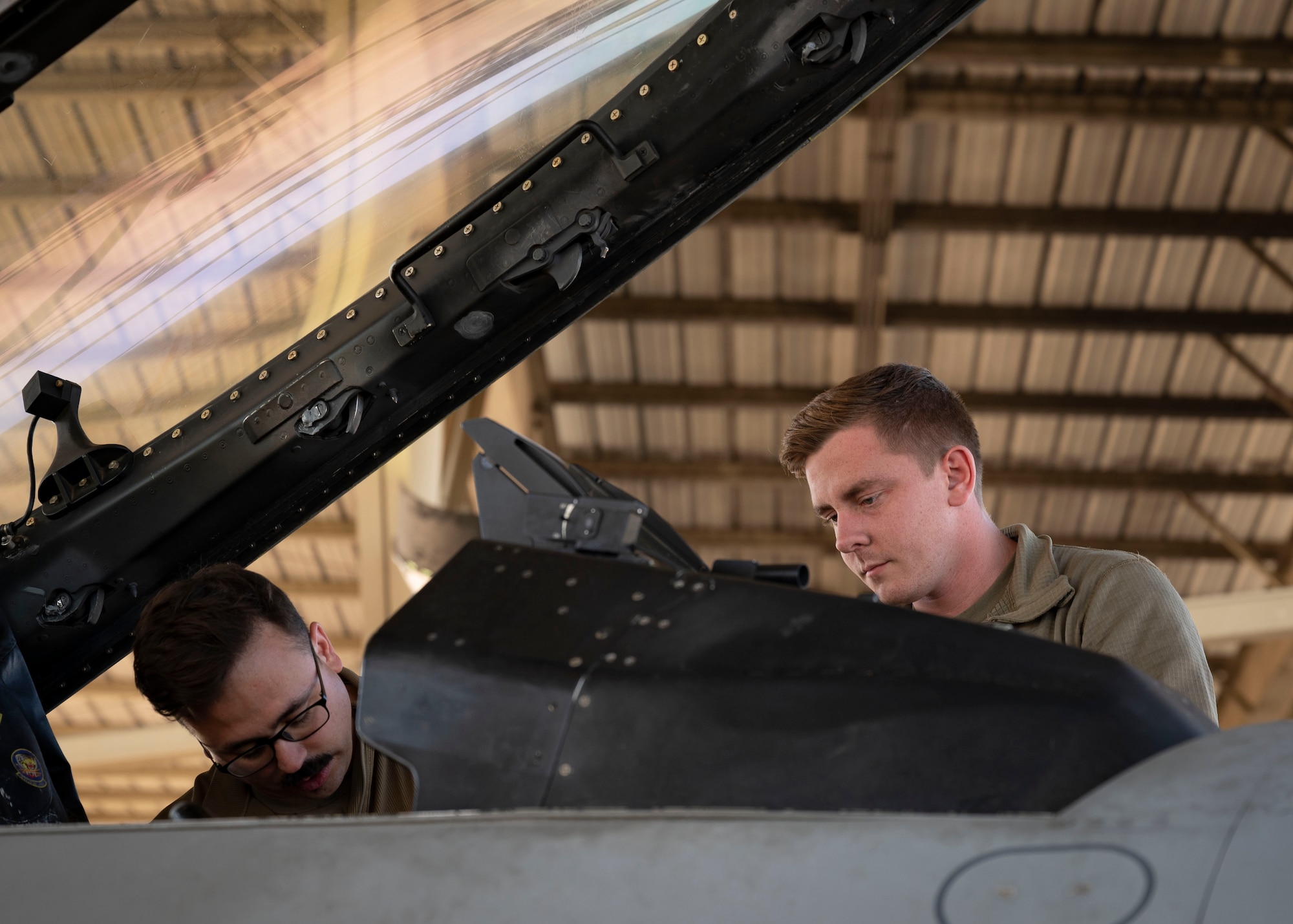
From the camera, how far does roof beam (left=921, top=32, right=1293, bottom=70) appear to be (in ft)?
23.3

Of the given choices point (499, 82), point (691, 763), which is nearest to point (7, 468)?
point (499, 82)

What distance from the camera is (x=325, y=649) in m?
2.11

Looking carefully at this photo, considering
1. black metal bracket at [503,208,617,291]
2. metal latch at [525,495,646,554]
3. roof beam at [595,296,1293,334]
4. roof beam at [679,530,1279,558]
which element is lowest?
roof beam at [679,530,1279,558]

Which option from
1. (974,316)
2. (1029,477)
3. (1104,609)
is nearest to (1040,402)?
(1029,477)

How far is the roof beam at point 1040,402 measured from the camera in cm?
899

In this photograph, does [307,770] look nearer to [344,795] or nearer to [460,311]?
[344,795]

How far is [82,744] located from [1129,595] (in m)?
8.20

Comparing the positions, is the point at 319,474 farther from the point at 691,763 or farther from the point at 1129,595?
the point at 1129,595

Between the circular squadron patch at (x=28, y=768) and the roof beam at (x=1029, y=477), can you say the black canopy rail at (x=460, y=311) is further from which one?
the roof beam at (x=1029, y=477)

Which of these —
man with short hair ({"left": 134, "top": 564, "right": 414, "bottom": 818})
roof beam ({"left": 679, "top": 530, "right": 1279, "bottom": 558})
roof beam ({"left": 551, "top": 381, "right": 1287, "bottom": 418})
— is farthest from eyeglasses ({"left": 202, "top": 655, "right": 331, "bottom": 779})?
roof beam ({"left": 679, "top": 530, "right": 1279, "bottom": 558})

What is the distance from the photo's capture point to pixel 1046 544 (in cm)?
202

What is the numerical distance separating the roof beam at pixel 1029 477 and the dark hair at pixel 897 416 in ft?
23.8

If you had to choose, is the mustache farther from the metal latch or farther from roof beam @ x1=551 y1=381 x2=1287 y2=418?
roof beam @ x1=551 y1=381 x2=1287 y2=418

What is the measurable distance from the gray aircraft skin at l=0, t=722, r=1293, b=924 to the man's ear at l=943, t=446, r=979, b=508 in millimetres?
1178
